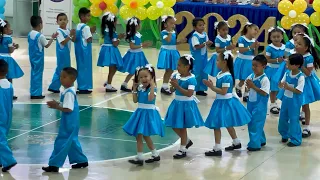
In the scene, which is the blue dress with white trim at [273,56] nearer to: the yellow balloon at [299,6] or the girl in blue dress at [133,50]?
the girl in blue dress at [133,50]

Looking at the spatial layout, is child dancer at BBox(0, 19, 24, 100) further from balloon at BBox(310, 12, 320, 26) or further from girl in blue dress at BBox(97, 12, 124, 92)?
balloon at BBox(310, 12, 320, 26)

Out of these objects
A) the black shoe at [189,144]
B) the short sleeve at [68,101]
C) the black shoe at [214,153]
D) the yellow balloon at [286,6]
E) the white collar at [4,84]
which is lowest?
the black shoe at [214,153]

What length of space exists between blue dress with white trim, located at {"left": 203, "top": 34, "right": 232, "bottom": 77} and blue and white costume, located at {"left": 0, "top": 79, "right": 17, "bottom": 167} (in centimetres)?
433

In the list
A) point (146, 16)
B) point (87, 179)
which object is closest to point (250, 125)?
point (87, 179)

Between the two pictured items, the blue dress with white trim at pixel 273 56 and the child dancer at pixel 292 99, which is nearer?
the child dancer at pixel 292 99

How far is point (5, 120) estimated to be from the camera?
260 inches

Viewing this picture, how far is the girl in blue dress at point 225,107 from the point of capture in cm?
730

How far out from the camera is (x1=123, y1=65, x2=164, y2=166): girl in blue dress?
270 inches

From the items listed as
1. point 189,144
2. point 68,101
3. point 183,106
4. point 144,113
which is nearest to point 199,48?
point 189,144

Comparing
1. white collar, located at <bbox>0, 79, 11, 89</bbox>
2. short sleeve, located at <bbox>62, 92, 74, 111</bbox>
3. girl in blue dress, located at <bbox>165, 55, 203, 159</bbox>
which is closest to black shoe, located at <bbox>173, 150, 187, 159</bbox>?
girl in blue dress, located at <bbox>165, 55, 203, 159</bbox>

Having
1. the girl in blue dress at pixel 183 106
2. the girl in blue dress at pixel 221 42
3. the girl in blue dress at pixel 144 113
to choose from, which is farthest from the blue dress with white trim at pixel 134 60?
the girl in blue dress at pixel 144 113

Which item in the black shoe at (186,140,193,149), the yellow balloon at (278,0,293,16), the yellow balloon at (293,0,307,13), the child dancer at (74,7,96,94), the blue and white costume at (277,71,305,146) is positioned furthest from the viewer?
the yellow balloon at (278,0,293,16)

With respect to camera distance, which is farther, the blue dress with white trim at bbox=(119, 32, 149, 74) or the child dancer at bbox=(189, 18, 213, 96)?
the blue dress with white trim at bbox=(119, 32, 149, 74)

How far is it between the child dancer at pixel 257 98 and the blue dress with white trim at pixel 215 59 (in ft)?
8.39
